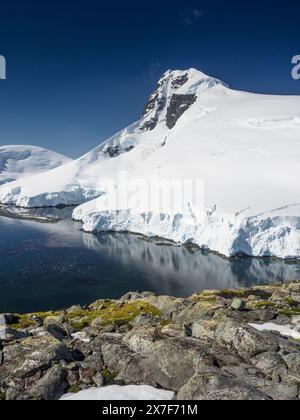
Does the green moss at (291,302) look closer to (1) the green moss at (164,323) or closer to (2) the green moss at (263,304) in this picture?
(2) the green moss at (263,304)

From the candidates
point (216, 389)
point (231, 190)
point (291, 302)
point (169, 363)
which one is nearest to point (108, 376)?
point (169, 363)

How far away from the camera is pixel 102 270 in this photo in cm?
8138

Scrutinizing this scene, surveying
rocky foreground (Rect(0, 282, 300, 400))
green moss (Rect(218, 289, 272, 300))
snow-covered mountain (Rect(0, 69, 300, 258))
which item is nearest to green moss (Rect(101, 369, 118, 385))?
rocky foreground (Rect(0, 282, 300, 400))

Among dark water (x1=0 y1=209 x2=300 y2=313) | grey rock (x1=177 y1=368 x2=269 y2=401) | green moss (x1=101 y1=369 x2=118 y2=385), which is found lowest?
dark water (x1=0 y1=209 x2=300 y2=313)

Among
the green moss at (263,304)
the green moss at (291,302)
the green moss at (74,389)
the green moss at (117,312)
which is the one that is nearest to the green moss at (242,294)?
the green moss at (291,302)

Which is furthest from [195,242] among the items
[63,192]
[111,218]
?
[63,192]

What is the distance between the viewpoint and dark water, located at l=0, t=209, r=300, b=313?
66.7 metres

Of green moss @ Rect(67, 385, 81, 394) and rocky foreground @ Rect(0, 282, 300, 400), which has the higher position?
rocky foreground @ Rect(0, 282, 300, 400)

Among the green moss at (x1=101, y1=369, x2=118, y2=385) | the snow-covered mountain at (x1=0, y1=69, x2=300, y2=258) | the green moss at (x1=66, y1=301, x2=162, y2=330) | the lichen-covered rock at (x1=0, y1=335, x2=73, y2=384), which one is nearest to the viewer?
the green moss at (x1=101, y1=369, x2=118, y2=385)

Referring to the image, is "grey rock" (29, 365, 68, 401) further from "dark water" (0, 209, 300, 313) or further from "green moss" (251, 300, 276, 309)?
"dark water" (0, 209, 300, 313)

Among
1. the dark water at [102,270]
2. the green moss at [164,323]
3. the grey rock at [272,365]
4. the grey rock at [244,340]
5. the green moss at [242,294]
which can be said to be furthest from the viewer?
the dark water at [102,270]

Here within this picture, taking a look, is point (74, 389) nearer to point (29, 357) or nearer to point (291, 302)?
point (29, 357)

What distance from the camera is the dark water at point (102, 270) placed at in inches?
2625

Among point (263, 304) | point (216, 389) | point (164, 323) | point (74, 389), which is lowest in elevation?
point (263, 304)
